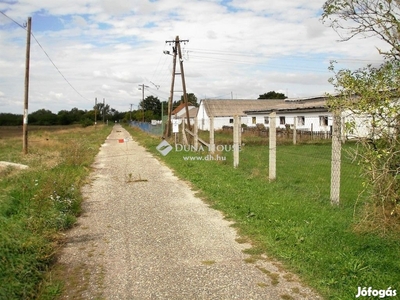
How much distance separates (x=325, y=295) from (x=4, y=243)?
3.56 meters

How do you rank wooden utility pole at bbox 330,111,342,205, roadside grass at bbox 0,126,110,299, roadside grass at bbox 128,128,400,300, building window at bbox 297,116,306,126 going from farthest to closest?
1. building window at bbox 297,116,306,126
2. wooden utility pole at bbox 330,111,342,205
3. roadside grass at bbox 128,128,400,300
4. roadside grass at bbox 0,126,110,299

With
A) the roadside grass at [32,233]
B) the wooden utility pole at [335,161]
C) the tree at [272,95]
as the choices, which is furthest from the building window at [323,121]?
the tree at [272,95]

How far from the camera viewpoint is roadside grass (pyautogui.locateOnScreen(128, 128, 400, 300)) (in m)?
4.04

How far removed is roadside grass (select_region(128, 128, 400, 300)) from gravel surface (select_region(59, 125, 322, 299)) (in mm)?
259

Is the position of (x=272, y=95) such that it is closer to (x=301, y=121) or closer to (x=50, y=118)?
(x=301, y=121)

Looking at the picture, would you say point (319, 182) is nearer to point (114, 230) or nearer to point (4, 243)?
point (114, 230)

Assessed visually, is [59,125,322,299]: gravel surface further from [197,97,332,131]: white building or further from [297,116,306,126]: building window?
[297,116,306,126]: building window

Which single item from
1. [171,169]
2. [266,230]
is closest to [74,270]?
[266,230]

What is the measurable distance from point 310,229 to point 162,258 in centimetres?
215

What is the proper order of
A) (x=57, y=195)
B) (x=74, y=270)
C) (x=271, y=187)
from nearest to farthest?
(x=74, y=270) → (x=57, y=195) → (x=271, y=187)

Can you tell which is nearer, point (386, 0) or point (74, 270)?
point (74, 270)

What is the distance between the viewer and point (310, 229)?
5.50m

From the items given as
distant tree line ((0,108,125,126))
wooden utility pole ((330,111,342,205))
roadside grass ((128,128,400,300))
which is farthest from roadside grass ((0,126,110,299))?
distant tree line ((0,108,125,126))

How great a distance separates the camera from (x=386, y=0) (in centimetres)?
480
